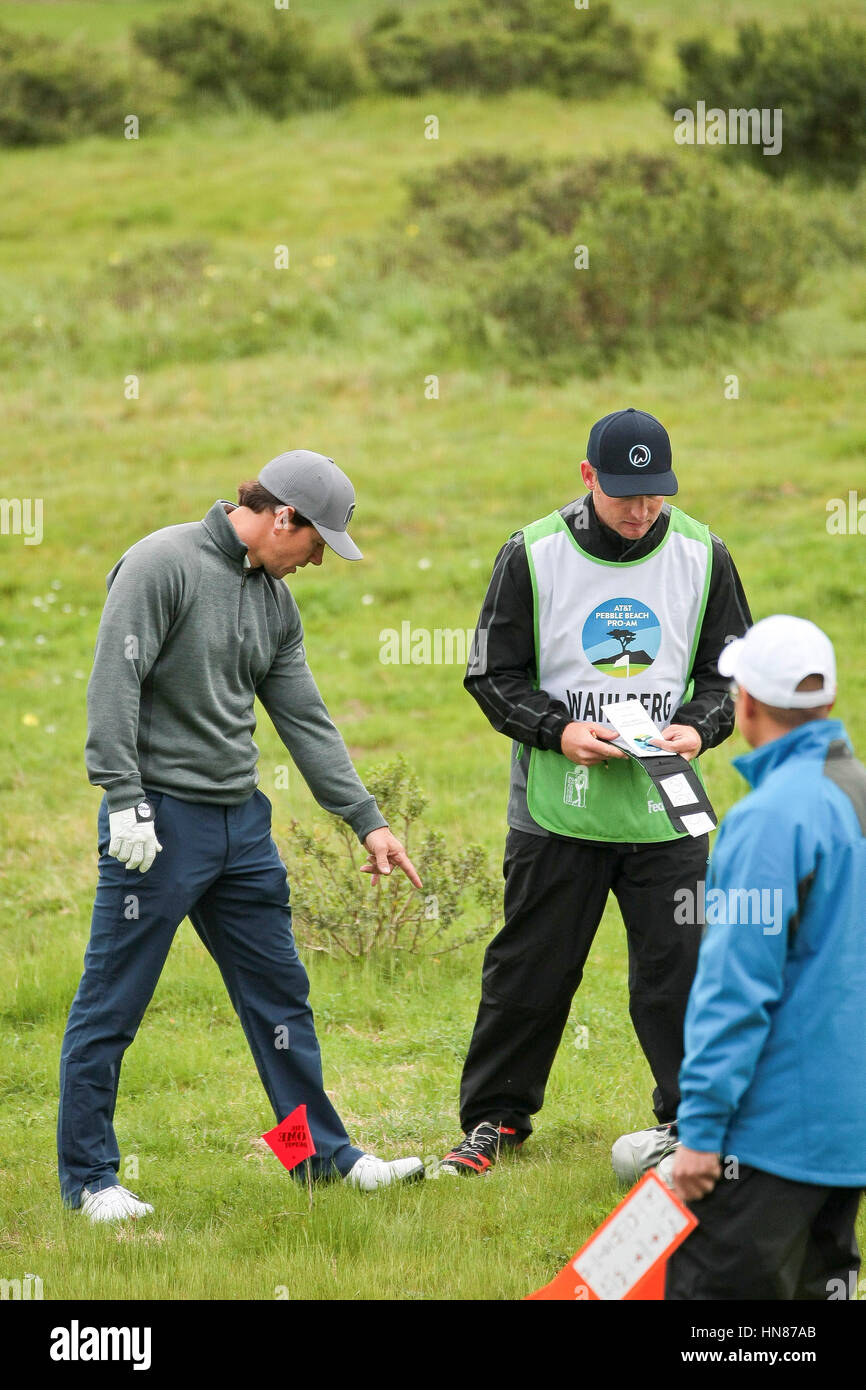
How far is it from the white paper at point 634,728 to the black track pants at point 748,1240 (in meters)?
1.60

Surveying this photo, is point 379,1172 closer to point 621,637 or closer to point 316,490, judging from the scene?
point 621,637

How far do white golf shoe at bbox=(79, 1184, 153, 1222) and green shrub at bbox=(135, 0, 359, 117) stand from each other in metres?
33.6

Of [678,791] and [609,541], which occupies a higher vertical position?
[609,541]

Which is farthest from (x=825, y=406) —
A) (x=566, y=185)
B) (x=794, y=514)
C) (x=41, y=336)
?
(x=41, y=336)

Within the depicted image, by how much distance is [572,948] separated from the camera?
4910 millimetres

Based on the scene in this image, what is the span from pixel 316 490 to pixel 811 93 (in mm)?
22031

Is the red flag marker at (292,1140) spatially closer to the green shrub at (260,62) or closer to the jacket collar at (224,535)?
the jacket collar at (224,535)

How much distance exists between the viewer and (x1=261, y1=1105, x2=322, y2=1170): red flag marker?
4641 millimetres

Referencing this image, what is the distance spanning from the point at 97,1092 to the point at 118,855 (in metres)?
0.82

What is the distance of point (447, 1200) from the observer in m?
Result: 4.71

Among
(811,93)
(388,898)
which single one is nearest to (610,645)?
(388,898)

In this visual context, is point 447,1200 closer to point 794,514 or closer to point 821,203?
point 794,514

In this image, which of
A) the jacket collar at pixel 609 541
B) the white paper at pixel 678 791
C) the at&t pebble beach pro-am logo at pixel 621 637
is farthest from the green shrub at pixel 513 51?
the white paper at pixel 678 791

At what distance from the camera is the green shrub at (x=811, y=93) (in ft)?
76.3
